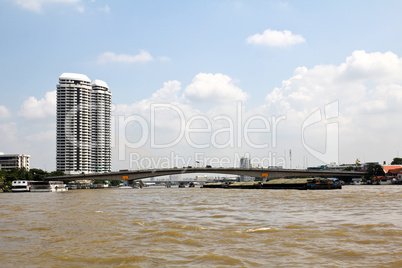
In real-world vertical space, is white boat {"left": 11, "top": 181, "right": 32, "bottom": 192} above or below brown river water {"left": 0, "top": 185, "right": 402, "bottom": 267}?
below

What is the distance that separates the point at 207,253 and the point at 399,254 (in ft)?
25.2

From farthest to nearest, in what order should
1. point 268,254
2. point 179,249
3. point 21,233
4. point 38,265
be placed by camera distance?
point 21,233, point 179,249, point 268,254, point 38,265

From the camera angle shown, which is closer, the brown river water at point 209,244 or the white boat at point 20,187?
the brown river water at point 209,244

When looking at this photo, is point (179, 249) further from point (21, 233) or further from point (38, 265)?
point (21, 233)

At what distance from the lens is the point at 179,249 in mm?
16906

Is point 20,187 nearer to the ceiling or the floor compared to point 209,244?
nearer to the floor

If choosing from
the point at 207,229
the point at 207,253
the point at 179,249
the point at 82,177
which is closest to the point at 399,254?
the point at 207,253

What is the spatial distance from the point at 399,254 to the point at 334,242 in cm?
322

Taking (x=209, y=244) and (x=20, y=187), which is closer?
(x=209, y=244)

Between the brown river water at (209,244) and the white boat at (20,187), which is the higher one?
the brown river water at (209,244)

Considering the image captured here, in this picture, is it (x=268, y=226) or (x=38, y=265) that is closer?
(x=38, y=265)

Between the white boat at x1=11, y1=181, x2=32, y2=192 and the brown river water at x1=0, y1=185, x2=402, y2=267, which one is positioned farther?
the white boat at x1=11, y1=181, x2=32, y2=192

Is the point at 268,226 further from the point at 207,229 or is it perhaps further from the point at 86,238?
the point at 86,238

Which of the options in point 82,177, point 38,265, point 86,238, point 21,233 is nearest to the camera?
point 38,265
